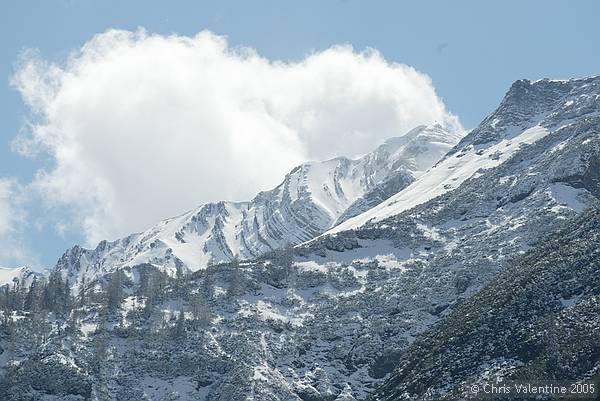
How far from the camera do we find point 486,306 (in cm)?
19388

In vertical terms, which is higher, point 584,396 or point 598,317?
point 598,317

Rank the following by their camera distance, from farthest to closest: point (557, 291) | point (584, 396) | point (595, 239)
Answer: point (595, 239), point (557, 291), point (584, 396)

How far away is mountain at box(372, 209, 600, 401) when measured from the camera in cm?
16112

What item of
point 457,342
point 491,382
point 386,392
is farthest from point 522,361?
point 386,392

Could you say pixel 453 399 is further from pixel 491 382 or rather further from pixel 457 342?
pixel 457 342

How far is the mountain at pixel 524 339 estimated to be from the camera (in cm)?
16112

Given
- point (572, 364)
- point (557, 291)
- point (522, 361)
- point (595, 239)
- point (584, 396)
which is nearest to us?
point (584, 396)

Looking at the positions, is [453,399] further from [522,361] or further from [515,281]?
[515,281]

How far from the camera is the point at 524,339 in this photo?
568 feet

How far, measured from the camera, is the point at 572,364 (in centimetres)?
15738

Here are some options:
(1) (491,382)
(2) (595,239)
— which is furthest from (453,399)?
(2) (595,239)

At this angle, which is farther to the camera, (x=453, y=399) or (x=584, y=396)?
(x=453, y=399)

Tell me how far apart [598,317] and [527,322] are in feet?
51.8

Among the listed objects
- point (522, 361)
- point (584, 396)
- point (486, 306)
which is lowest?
point (584, 396)
